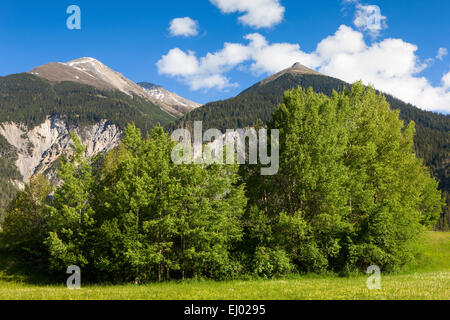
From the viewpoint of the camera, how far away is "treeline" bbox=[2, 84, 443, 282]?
27.1 metres

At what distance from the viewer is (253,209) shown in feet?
97.2

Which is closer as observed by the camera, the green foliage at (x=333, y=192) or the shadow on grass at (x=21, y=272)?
the green foliage at (x=333, y=192)

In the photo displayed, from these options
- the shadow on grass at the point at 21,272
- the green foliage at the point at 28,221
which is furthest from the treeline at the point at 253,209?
the green foliage at the point at 28,221

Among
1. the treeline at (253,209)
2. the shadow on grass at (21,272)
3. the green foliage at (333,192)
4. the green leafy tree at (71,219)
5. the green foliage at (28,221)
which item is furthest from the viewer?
the green foliage at (28,221)

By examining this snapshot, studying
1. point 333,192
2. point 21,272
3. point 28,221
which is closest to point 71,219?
point 21,272

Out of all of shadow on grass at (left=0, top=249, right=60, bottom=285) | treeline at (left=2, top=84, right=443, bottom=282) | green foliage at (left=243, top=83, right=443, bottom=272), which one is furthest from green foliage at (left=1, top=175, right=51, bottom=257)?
green foliage at (left=243, top=83, right=443, bottom=272)

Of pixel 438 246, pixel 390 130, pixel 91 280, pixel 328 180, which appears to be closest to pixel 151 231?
pixel 91 280

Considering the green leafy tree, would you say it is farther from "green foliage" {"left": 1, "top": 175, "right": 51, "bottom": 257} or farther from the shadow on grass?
"green foliage" {"left": 1, "top": 175, "right": 51, "bottom": 257}

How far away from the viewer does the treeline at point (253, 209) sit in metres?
27.1

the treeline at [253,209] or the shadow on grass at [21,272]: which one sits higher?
the treeline at [253,209]

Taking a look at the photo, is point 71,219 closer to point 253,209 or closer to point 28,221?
point 28,221

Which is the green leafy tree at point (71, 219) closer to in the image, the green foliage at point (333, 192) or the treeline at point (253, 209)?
the treeline at point (253, 209)

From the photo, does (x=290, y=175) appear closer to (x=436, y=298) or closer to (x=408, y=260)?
(x=408, y=260)
